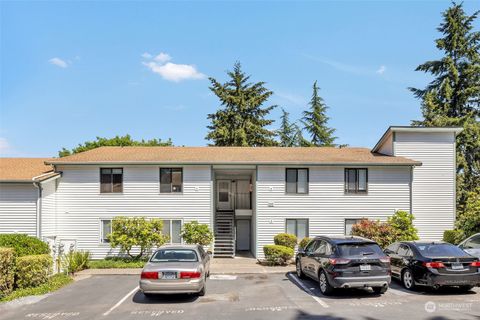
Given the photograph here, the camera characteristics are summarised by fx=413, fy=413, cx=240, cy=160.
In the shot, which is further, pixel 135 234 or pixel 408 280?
pixel 135 234

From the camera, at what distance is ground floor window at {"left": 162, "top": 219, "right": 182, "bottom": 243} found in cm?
2211

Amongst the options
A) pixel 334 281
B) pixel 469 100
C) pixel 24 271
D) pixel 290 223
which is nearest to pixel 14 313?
pixel 24 271

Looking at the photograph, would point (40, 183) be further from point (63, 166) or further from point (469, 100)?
point (469, 100)

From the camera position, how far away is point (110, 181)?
22281mm

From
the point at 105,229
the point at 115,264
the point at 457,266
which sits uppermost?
the point at 457,266

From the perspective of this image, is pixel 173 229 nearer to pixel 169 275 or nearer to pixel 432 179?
A: pixel 169 275

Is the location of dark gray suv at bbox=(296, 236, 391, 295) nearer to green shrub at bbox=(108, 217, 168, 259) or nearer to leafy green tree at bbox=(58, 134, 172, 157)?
green shrub at bbox=(108, 217, 168, 259)

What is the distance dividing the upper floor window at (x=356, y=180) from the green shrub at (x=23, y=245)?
15171mm

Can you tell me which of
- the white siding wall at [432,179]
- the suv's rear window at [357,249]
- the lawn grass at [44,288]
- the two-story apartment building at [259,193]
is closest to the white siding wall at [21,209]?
the two-story apartment building at [259,193]

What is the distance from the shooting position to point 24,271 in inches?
532

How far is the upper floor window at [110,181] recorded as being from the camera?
73.0 feet

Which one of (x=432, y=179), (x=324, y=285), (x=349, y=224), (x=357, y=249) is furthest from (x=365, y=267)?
(x=432, y=179)

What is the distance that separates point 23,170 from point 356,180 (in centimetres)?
1770

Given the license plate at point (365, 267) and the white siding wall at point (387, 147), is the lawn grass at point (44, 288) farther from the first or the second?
the white siding wall at point (387, 147)
